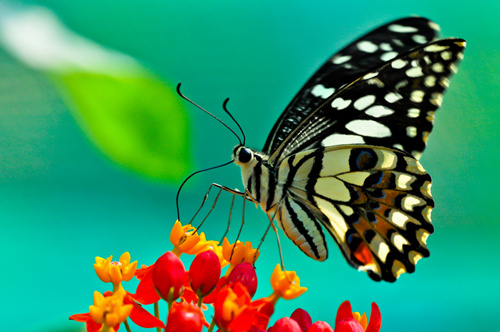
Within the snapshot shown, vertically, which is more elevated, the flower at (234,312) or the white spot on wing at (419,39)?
the white spot on wing at (419,39)

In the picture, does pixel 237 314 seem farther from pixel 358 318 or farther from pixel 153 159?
pixel 153 159

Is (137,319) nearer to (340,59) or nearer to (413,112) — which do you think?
(413,112)

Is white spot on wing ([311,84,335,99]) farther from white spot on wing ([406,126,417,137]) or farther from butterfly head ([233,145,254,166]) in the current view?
butterfly head ([233,145,254,166])

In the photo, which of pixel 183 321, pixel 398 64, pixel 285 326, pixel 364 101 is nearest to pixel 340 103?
pixel 364 101

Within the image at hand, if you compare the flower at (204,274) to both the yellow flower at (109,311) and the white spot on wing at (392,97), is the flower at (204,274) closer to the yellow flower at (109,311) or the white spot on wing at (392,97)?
the yellow flower at (109,311)

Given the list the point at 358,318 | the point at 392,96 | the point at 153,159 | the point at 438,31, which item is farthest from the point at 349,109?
the point at 153,159

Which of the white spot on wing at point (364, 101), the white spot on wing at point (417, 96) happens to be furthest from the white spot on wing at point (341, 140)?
the white spot on wing at point (417, 96)

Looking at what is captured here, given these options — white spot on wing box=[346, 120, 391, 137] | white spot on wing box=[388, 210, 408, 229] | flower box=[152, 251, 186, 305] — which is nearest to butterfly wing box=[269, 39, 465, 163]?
white spot on wing box=[346, 120, 391, 137]
